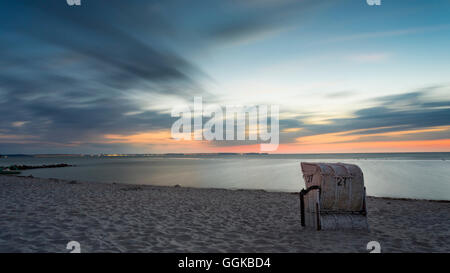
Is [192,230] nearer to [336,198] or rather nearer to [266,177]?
[336,198]

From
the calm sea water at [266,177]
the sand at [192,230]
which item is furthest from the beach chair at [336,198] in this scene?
the calm sea water at [266,177]

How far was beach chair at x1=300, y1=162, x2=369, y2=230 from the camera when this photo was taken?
25.8 ft

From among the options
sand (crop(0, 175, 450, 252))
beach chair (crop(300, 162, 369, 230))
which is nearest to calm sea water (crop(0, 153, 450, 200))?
sand (crop(0, 175, 450, 252))

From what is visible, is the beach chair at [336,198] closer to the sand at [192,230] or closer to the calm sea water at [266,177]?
the sand at [192,230]

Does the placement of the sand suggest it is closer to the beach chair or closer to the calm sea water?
the beach chair
